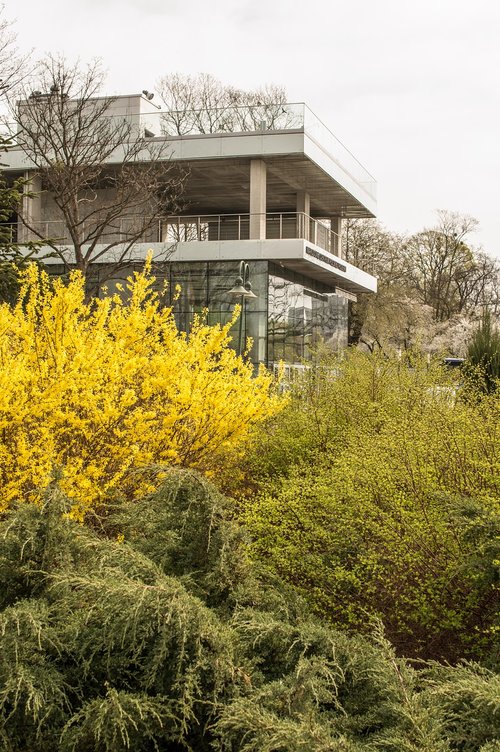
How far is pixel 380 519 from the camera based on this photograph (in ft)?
18.0

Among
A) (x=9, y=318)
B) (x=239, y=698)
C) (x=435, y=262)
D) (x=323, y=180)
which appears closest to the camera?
(x=239, y=698)

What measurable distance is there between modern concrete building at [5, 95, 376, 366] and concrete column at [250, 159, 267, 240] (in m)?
0.04

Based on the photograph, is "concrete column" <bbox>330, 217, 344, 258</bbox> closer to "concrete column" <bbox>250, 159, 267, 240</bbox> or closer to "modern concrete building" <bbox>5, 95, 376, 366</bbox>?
"modern concrete building" <bbox>5, 95, 376, 366</bbox>

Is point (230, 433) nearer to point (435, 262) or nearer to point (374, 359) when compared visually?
point (374, 359)

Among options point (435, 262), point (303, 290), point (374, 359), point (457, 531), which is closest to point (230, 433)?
point (457, 531)

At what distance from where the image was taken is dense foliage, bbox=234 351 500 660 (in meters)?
4.62

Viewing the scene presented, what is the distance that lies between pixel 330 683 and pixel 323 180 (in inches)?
1184

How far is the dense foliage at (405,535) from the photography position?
4.62m

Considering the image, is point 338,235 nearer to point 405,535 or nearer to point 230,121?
point 230,121

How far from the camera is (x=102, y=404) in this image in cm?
661

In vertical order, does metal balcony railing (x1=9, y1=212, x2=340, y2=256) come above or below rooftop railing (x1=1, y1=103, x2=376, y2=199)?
below

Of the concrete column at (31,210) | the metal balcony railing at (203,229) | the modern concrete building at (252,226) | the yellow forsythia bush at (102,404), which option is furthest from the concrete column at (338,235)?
the yellow forsythia bush at (102,404)

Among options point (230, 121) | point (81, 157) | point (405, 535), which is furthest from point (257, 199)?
point (405, 535)

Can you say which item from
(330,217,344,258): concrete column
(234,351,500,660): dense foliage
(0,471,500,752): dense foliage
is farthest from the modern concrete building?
(0,471,500,752): dense foliage
